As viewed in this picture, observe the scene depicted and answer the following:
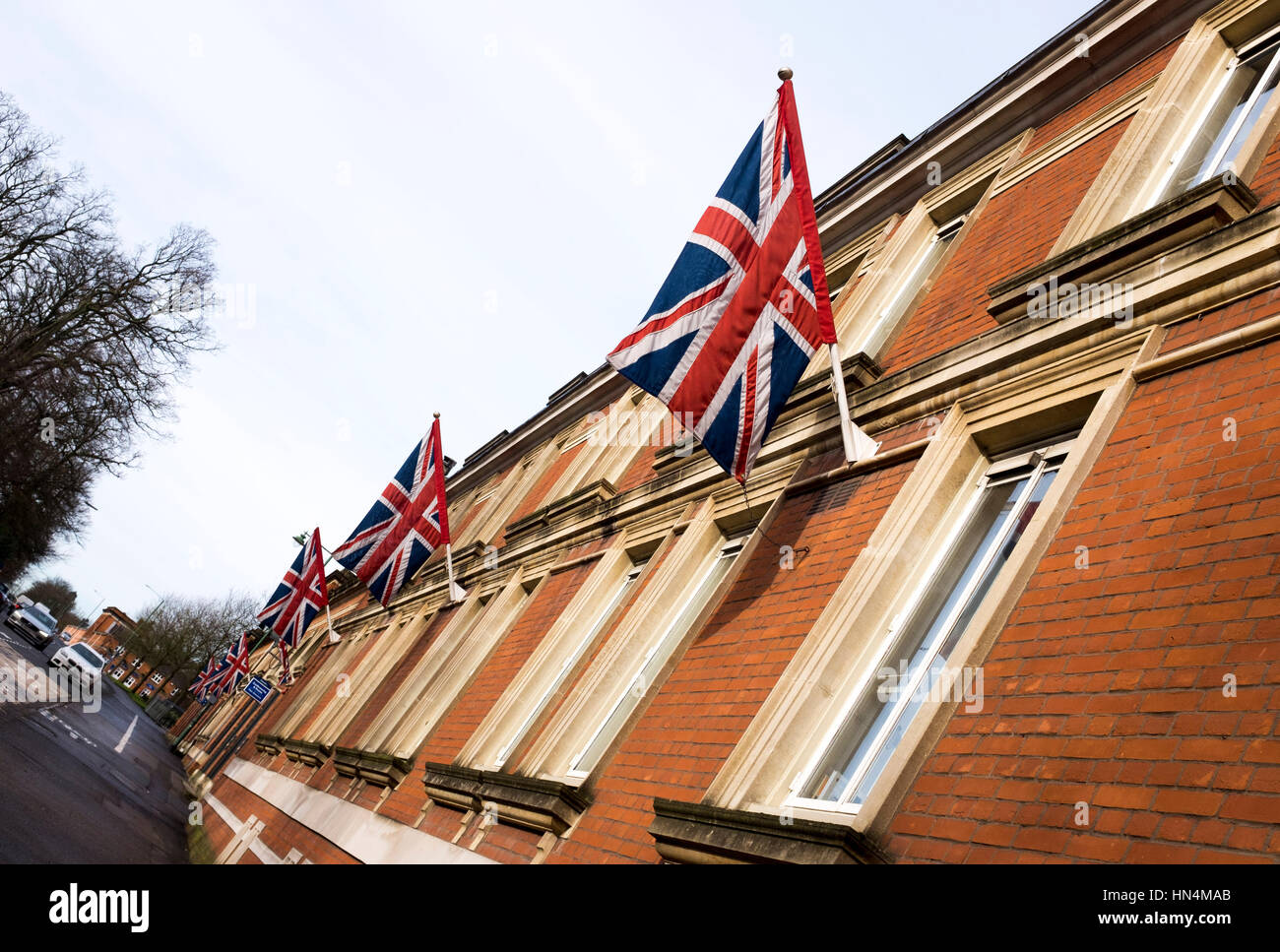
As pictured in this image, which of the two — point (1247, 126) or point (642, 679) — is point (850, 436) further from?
point (1247, 126)

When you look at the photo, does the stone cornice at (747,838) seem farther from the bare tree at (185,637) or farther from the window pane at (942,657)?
the bare tree at (185,637)

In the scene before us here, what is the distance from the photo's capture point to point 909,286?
795 centimetres

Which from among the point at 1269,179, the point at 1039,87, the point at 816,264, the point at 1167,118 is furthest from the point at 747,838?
the point at 1039,87

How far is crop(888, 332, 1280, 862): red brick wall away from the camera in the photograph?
276cm

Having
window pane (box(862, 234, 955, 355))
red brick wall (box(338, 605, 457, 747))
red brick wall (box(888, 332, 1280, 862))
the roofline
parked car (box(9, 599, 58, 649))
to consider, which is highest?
the roofline

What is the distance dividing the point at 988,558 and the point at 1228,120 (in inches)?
137

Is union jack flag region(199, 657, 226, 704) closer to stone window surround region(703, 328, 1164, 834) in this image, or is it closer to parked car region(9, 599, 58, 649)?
parked car region(9, 599, 58, 649)

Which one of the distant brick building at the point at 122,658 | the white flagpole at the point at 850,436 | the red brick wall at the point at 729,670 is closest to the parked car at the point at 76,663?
the red brick wall at the point at 729,670

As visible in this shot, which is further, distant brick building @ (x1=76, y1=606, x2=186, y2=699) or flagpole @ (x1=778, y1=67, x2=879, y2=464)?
distant brick building @ (x1=76, y1=606, x2=186, y2=699)

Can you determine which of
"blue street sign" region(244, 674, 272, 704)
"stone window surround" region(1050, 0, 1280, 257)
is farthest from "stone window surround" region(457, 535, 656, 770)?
"blue street sign" region(244, 674, 272, 704)

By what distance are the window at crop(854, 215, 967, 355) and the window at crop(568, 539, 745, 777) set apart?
220cm
